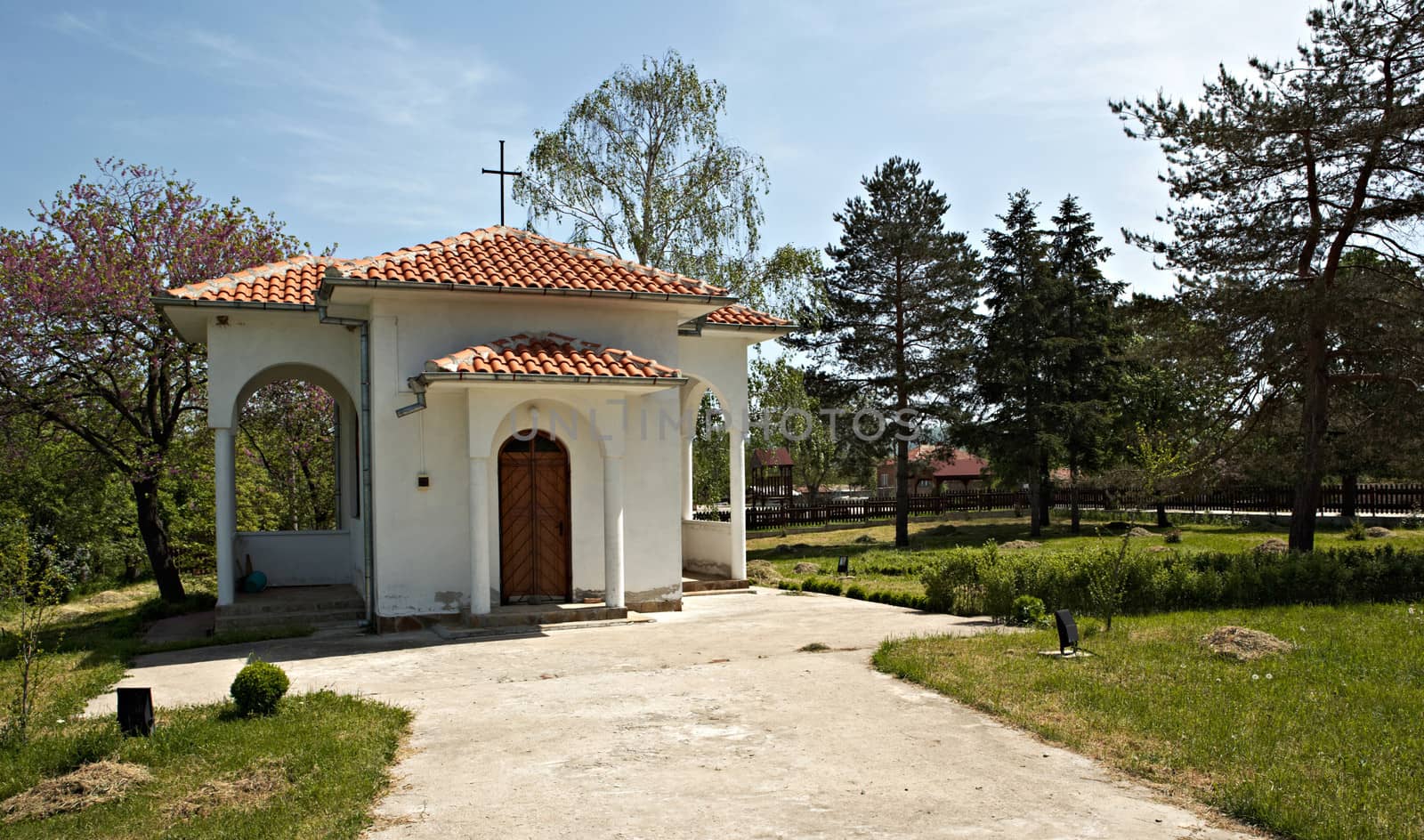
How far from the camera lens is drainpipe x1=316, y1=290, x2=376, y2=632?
13156mm

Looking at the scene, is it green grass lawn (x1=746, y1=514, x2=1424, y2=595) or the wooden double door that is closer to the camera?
the wooden double door

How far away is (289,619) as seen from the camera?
554 inches

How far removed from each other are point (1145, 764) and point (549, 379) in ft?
27.0

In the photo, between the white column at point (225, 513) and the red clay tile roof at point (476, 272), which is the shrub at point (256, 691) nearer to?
the red clay tile roof at point (476, 272)

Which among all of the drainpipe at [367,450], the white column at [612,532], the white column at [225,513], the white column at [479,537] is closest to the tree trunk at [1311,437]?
the white column at [612,532]

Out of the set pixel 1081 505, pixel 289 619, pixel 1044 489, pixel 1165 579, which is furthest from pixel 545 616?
pixel 1081 505

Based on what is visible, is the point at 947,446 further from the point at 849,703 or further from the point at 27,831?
the point at 27,831

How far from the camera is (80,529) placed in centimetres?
2328

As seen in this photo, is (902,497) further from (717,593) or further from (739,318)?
(739,318)

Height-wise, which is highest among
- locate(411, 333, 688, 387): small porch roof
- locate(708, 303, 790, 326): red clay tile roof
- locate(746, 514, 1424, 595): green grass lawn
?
locate(708, 303, 790, 326): red clay tile roof

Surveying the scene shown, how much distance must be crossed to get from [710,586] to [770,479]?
3769 cm

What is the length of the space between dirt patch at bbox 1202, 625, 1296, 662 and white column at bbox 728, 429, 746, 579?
8.07 meters

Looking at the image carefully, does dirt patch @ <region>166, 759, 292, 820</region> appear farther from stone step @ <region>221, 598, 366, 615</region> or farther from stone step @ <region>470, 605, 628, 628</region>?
stone step @ <region>221, 598, 366, 615</region>

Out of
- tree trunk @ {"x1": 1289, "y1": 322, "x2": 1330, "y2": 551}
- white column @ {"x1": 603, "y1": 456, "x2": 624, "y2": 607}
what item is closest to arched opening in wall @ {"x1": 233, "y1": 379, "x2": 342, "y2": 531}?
white column @ {"x1": 603, "y1": 456, "x2": 624, "y2": 607}
